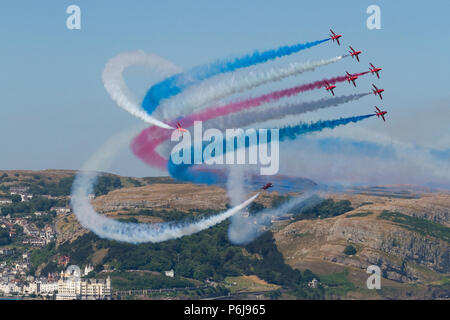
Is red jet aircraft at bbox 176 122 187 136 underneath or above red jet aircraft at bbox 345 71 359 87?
underneath

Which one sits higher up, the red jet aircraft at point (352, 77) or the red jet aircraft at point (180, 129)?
the red jet aircraft at point (352, 77)
